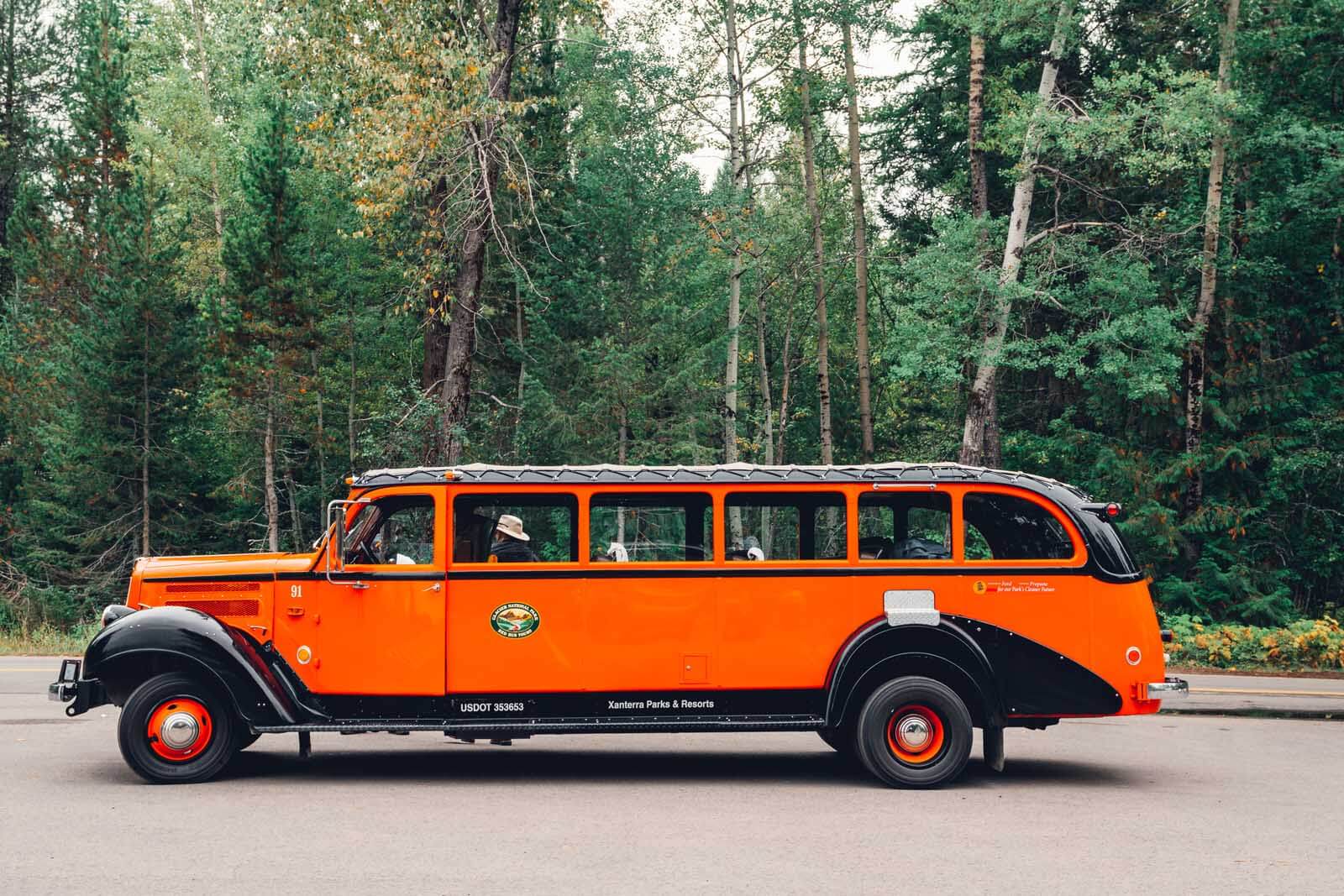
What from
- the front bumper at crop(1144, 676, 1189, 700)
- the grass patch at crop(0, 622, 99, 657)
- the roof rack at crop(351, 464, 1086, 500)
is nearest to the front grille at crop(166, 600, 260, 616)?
the roof rack at crop(351, 464, 1086, 500)

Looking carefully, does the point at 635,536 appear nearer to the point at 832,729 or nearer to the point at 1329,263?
the point at 832,729

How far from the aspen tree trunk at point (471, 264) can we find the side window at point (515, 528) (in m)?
10.3

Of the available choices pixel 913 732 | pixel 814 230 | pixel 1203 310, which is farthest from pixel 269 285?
pixel 913 732

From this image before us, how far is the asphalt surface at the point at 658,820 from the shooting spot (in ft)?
22.1

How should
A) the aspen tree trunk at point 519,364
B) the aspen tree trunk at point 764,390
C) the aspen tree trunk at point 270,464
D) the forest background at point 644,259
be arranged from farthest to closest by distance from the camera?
the aspen tree trunk at point 764,390 < the aspen tree trunk at point 270,464 < the aspen tree trunk at point 519,364 < the forest background at point 644,259

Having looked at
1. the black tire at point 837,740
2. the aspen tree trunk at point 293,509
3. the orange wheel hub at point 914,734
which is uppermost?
the aspen tree trunk at point 293,509

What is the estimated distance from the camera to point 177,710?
927 cm

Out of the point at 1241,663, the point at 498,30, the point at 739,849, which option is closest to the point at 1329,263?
the point at 1241,663

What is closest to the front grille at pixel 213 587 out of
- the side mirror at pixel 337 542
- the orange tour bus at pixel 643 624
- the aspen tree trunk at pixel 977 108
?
the orange tour bus at pixel 643 624

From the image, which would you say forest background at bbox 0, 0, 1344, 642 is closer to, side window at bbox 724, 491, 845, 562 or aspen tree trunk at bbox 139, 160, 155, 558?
aspen tree trunk at bbox 139, 160, 155, 558

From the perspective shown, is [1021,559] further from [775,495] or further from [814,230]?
[814,230]

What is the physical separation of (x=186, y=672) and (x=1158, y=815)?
727 cm

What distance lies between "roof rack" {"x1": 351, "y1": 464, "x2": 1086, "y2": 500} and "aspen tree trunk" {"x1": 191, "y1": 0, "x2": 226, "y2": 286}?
104 feet

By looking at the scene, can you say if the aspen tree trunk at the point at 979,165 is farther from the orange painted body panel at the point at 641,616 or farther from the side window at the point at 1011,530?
the orange painted body panel at the point at 641,616
